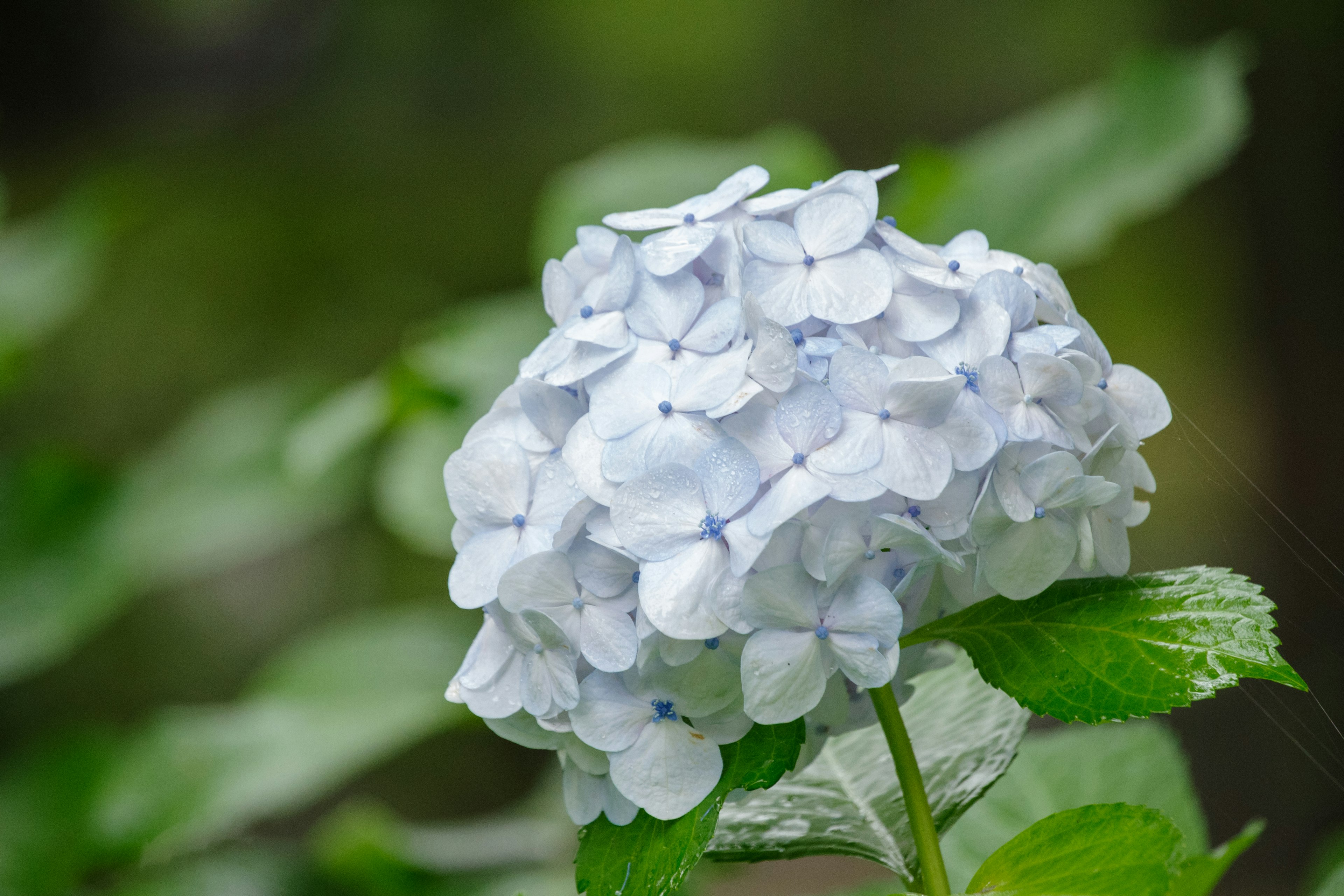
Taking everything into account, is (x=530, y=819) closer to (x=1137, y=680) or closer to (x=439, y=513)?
(x=439, y=513)

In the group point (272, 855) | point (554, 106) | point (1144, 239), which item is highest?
point (554, 106)

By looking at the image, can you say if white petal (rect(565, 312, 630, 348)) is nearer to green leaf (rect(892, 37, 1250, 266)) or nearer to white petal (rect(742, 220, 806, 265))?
white petal (rect(742, 220, 806, 265))

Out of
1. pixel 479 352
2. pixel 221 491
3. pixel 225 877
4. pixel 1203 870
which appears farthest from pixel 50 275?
pixel 1203 870

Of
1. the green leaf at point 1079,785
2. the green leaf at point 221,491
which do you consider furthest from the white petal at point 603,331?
the green leaf at point 221,491

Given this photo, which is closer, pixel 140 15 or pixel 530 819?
pixel 530 819

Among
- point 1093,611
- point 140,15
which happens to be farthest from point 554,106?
point 1093,611

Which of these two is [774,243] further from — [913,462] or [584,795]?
[584,795]

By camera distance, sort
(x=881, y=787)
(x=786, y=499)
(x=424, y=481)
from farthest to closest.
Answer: (x=424, y=481)
(x=881, y=787)
(x=786, y=499)
